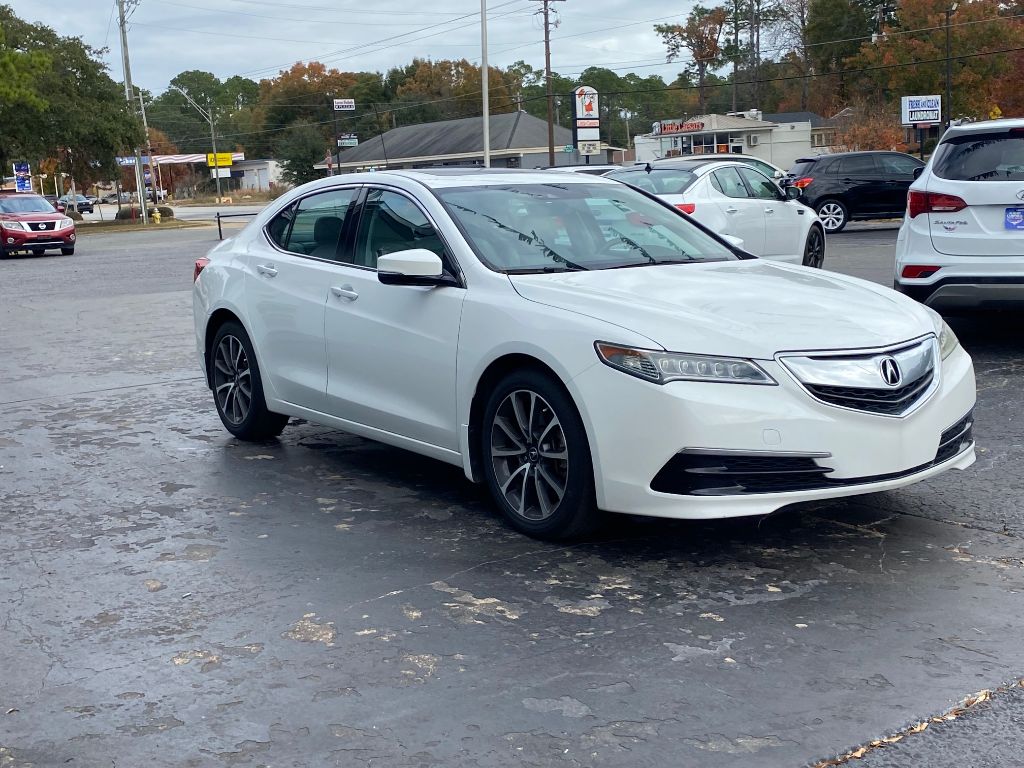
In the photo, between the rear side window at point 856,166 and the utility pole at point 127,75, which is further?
the utility pole at point 127,75

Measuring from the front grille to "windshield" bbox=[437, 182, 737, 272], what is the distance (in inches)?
58.8

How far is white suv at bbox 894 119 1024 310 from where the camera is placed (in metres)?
8.93

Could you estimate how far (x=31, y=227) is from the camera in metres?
32.4

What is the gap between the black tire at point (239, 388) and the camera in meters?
7.33

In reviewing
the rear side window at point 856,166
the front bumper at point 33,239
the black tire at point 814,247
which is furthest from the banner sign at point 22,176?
the black tire at point 814,247

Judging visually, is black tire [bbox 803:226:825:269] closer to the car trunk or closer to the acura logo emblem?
the car trunk

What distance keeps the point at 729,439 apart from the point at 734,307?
70 cm

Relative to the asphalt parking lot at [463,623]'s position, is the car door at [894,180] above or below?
above

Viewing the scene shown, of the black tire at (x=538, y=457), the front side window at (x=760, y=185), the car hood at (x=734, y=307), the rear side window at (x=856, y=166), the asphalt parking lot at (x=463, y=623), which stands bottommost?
the asphalt parking lot at (x=463, y=623)

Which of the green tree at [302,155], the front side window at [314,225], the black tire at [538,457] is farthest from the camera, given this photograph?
the green tree at [302,155]

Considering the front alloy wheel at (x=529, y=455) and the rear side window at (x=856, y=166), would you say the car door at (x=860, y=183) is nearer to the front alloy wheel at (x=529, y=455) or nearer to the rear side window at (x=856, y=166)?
the rear side window at (x=856, y=166)

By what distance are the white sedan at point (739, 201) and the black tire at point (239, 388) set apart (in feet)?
28.0

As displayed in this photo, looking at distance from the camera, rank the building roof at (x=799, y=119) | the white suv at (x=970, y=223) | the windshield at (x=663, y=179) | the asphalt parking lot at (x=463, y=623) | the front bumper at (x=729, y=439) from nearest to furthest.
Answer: the asphalt parking lot at (x=463, y=623), the front bumper at (x=729, y=439), the white suv at (x=970, y=223), the windshield at (x=663, y=179), the building roof at (x=799, y=119)

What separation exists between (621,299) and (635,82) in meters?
136
